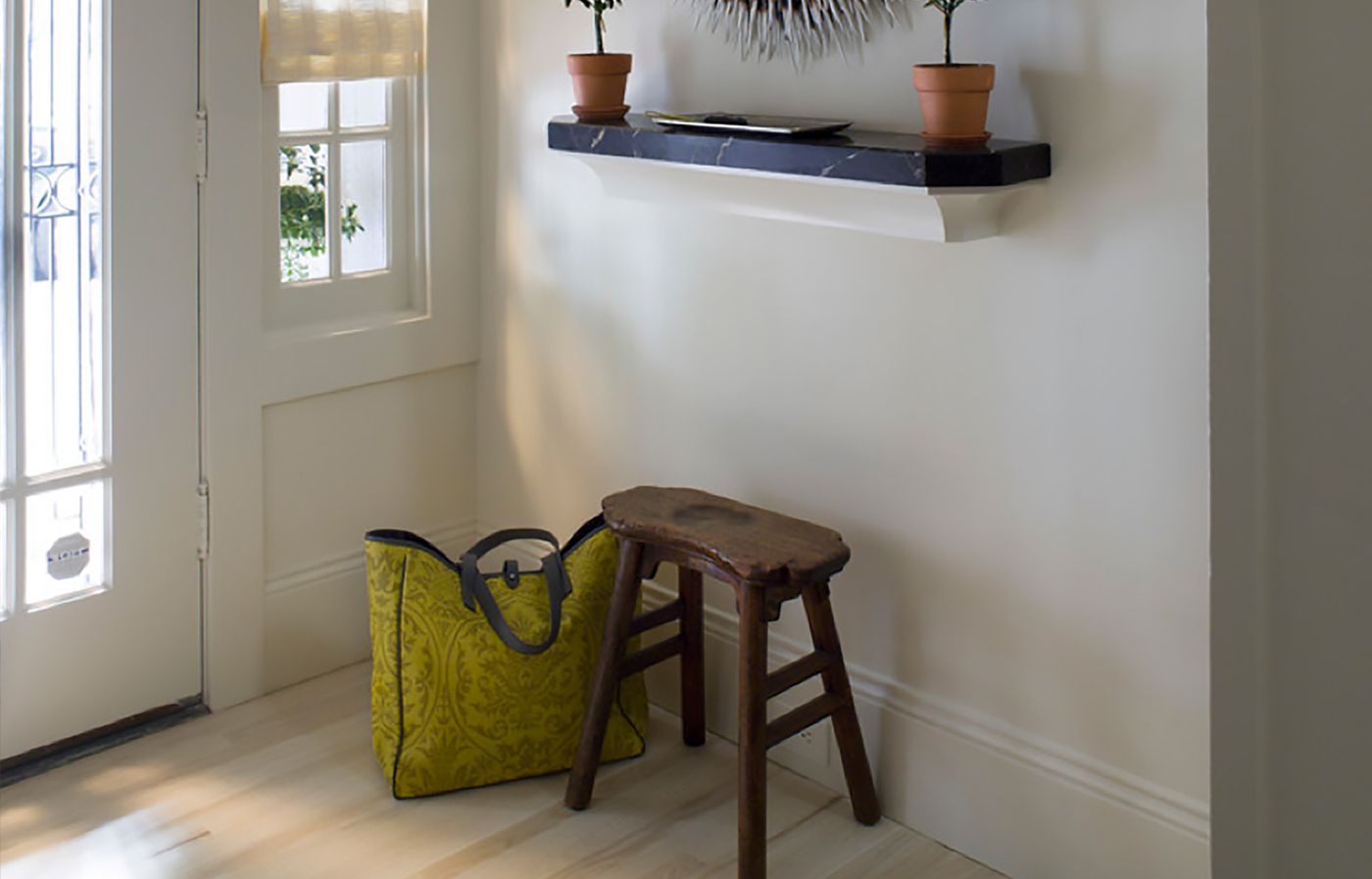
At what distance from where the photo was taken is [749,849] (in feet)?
7.17

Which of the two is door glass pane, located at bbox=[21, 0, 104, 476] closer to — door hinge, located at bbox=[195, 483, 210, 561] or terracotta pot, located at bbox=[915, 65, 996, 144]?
door hinge, located at bbox=[195, 483, 210, 561]

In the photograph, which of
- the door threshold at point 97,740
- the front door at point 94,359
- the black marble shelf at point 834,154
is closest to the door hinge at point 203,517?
the front door at point 94,359

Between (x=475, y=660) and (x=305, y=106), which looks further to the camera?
(x=305, y=106)

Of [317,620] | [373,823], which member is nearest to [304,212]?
Result: [317,620]

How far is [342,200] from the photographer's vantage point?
114 inches

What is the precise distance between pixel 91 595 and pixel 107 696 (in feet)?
0.68

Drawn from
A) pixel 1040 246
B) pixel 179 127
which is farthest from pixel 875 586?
pixel 179 127

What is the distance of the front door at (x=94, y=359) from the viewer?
2430mm

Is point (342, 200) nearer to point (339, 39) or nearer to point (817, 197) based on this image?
point (339, 39)

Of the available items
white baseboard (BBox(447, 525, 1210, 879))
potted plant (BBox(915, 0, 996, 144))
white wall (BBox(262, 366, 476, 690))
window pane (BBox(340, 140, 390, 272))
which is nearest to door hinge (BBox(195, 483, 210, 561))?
white wall (BBox(262, 366, 476, 690))

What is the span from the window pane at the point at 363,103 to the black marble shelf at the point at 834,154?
1.73 feet

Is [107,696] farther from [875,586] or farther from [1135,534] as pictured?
[1135,534]

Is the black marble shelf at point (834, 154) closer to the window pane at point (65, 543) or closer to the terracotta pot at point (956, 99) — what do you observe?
the terracotta pot at point (956, 99)

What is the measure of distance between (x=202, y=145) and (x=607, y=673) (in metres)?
1.21
